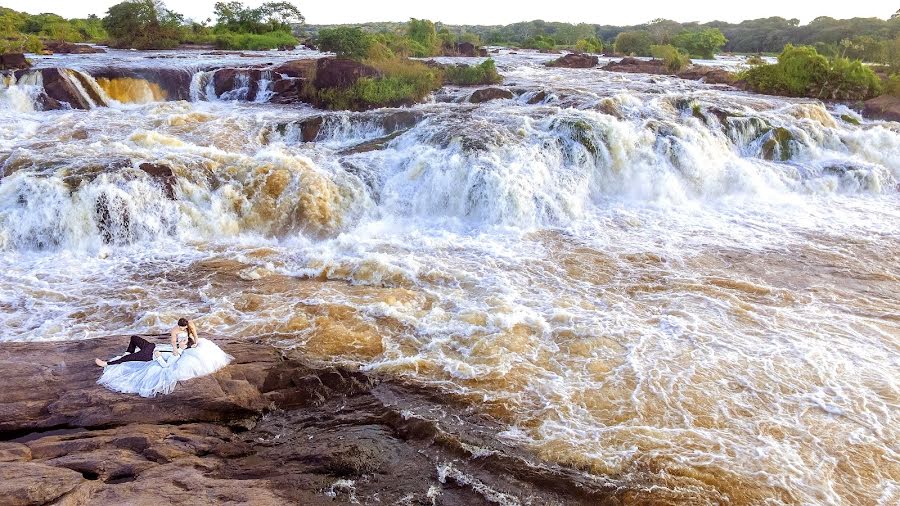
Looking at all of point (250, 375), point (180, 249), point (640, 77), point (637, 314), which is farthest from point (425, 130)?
point (640, 77)

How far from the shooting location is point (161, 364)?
562 cm

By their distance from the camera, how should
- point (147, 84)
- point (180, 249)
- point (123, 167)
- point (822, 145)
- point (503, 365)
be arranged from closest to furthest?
point (503, 365) < point (180, 249) < point (123, 167) < point (822, 145) < point (147, 84)

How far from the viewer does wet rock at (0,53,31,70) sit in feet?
59.0

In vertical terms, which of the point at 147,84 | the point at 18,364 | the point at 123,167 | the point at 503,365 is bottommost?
the point at 503,365

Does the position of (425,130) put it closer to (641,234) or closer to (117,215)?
(641,234)

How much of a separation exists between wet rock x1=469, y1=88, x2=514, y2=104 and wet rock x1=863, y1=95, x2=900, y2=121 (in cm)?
1100

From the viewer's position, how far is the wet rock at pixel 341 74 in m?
17.8

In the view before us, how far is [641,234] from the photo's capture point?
438 inches

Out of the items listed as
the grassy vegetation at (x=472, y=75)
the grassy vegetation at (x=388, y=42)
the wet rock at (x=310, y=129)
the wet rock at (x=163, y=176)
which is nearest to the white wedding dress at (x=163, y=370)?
the wet rock at (x=163, y=176)

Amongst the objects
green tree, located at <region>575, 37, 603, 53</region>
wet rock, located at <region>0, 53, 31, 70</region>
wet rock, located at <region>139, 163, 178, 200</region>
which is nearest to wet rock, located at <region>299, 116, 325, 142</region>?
wet rock, located at <region>139, 163, 178, 200</region>

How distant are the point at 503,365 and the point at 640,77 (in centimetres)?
2106

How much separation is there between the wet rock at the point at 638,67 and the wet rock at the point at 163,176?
22.4m

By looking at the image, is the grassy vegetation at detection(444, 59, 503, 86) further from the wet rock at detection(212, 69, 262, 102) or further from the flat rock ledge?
the flat rock ledge

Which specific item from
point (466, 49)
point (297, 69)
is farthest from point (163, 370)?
point (466, 49)
